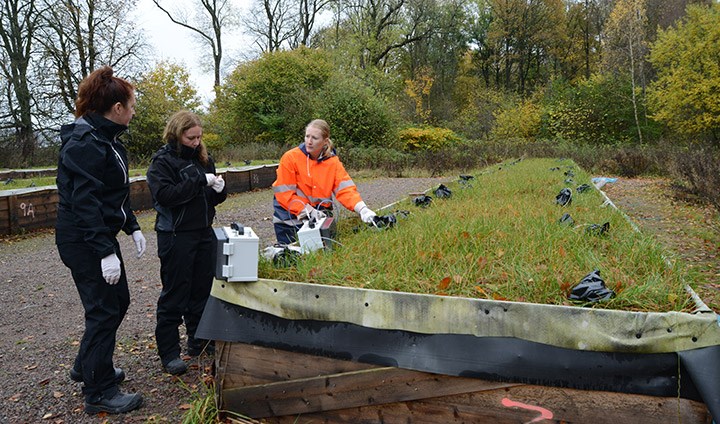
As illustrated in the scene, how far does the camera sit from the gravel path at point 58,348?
300 centimetres

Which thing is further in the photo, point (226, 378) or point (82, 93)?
point (82, 93)

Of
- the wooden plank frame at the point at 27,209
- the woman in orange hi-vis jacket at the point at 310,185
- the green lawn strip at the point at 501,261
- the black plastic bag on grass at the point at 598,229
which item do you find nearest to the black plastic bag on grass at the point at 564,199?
the green lawn strip at the point at 501,261

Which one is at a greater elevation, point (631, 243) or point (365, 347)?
point (631, 243)

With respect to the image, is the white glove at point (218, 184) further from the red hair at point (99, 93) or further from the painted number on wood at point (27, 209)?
the painted number on wood at point (27, 209)

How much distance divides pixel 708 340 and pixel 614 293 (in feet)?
1.54

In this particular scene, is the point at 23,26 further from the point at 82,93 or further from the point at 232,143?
the point at 82,93

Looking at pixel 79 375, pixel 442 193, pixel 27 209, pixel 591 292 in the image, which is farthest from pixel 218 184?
pixel 27 209

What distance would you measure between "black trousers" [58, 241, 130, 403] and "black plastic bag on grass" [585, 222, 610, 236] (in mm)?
3168

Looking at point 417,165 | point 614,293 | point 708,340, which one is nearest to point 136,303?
point 614,293

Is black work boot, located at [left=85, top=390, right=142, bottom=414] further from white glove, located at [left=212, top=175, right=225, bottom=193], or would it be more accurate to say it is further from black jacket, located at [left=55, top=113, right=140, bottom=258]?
white glove, located at [left=212, top=175, right=225, bottom=193]

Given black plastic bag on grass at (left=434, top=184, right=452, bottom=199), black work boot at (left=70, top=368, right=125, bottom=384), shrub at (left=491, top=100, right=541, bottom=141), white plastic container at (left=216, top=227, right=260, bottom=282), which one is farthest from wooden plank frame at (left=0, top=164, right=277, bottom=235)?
shrub at (left=491, top=100, right=541, bottom=141)

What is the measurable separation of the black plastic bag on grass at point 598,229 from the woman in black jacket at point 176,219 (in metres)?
2.68

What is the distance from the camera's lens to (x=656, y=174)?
57.7 ft

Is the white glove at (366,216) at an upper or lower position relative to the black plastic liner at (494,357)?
upper
